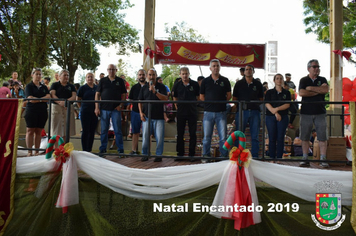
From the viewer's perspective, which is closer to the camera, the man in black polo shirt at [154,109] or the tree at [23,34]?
the man in black polo shirt at [154,109]

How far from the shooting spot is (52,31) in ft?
63.9

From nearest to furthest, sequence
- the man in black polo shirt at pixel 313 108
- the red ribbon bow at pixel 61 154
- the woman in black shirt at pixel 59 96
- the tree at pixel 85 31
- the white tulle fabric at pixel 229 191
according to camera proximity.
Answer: the white tulle fabric at pixel 229 191 < the red ribbon bow at pixel 61 154 < the man in black polo shirt at pixel 313 108 < the woman in black shirt at pixel 59 96 < the tree at pixel 85 31

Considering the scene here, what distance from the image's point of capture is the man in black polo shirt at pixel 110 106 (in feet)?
20.2

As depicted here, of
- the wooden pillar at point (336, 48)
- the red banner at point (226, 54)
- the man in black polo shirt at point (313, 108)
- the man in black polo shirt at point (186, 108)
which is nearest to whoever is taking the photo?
the man in black polo shirt at point (313, 108)

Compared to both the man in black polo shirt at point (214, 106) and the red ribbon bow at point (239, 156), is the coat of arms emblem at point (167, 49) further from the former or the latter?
the red ribbon bow at point (239, 156)

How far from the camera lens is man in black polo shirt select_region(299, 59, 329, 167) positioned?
17.9 ft

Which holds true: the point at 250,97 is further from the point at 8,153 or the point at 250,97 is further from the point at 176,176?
the point at 8,153

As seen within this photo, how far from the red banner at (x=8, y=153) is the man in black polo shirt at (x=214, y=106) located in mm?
2941

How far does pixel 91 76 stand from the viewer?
→ 6820 mm

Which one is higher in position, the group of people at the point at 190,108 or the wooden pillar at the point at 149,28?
the wooden pillar at the point at 149,28

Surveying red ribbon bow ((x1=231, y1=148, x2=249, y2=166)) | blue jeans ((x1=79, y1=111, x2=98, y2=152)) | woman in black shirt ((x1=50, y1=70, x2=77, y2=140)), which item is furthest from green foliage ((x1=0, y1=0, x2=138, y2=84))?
red ribbon bow ((x1=231, y1=148, x2=249, y2=166))

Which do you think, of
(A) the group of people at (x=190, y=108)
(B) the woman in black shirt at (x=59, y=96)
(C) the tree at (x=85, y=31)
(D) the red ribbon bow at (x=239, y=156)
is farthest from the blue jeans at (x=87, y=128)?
(C) the tree at (x=85, y=31)

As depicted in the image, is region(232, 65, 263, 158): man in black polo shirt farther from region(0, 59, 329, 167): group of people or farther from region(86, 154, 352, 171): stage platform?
region(86, 154, 352, 171): stage platform

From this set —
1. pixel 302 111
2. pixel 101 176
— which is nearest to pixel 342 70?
pixel 302 111
